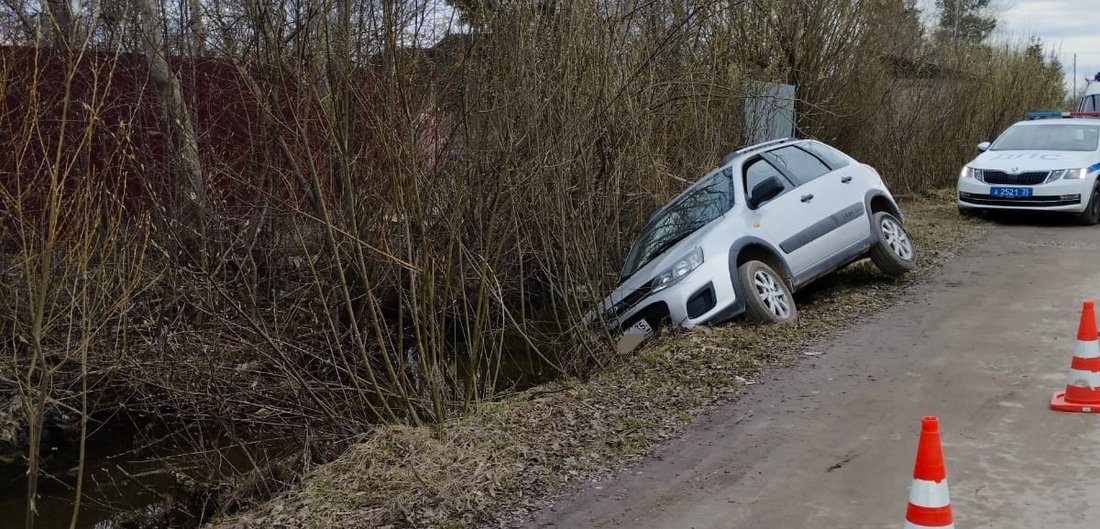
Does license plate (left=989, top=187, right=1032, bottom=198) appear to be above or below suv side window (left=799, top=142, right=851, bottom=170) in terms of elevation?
below

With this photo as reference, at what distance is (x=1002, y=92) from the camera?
23172mm

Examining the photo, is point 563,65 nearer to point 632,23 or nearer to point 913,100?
point 632,23

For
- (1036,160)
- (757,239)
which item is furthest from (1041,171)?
(757,239)

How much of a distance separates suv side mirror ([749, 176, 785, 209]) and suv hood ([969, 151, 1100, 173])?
24.6ft

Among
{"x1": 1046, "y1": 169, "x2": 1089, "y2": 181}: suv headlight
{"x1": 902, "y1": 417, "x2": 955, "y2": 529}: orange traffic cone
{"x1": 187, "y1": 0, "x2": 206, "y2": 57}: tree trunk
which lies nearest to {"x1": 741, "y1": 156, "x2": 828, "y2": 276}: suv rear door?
{"x1": 187, "y1": 0, "x2": 206, "y2": 57}: tree trunk

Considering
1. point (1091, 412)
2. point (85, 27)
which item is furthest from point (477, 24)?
point (1091, 412)

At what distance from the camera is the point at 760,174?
980 cm

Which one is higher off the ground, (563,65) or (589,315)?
(563,65)

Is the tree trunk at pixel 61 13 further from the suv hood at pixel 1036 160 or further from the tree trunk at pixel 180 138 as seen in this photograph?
the suv hood at pixel 1036 160

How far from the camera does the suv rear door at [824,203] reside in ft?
31.6

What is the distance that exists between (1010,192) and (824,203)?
6710 millimetres

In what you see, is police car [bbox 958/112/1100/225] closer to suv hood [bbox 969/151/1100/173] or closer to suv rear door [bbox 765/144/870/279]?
suv hood [bbox 969/151/1100/173]

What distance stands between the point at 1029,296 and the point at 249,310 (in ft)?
25.0

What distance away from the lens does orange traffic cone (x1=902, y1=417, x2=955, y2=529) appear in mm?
3818
